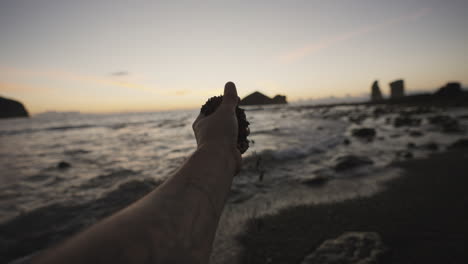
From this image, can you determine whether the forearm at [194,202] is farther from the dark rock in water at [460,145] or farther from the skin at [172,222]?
the dark rock in water at [460,145]

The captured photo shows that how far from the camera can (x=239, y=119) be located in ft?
7.95

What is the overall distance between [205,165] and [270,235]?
2.02 m

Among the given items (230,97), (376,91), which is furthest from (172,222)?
(376,91)

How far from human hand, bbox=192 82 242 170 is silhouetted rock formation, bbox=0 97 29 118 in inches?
6009

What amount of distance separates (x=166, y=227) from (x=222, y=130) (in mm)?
1186

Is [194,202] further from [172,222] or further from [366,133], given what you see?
[366,133]

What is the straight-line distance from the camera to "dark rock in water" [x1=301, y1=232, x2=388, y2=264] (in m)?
2.38

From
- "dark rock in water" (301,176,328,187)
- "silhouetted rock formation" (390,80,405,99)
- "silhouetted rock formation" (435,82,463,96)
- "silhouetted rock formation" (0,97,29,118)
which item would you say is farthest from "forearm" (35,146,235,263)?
"silhouetted rock formation" (0,97,29,118)

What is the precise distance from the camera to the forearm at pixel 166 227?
79 cm

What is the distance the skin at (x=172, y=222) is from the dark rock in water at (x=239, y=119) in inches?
10.2

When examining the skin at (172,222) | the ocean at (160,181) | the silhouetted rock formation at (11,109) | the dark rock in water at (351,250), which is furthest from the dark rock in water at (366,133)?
the silhouetted rock formation at (11,109)

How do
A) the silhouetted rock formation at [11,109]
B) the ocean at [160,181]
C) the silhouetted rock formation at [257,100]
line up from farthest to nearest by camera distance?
1. the silhouetted rock formation at [11,109]
2. the ocean at [160,181]
3. the silhouetted rock formation at [257,100]

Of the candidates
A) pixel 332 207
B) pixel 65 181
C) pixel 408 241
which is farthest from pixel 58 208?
pixel 408 241

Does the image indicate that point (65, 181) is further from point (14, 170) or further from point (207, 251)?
point (207, 251)
